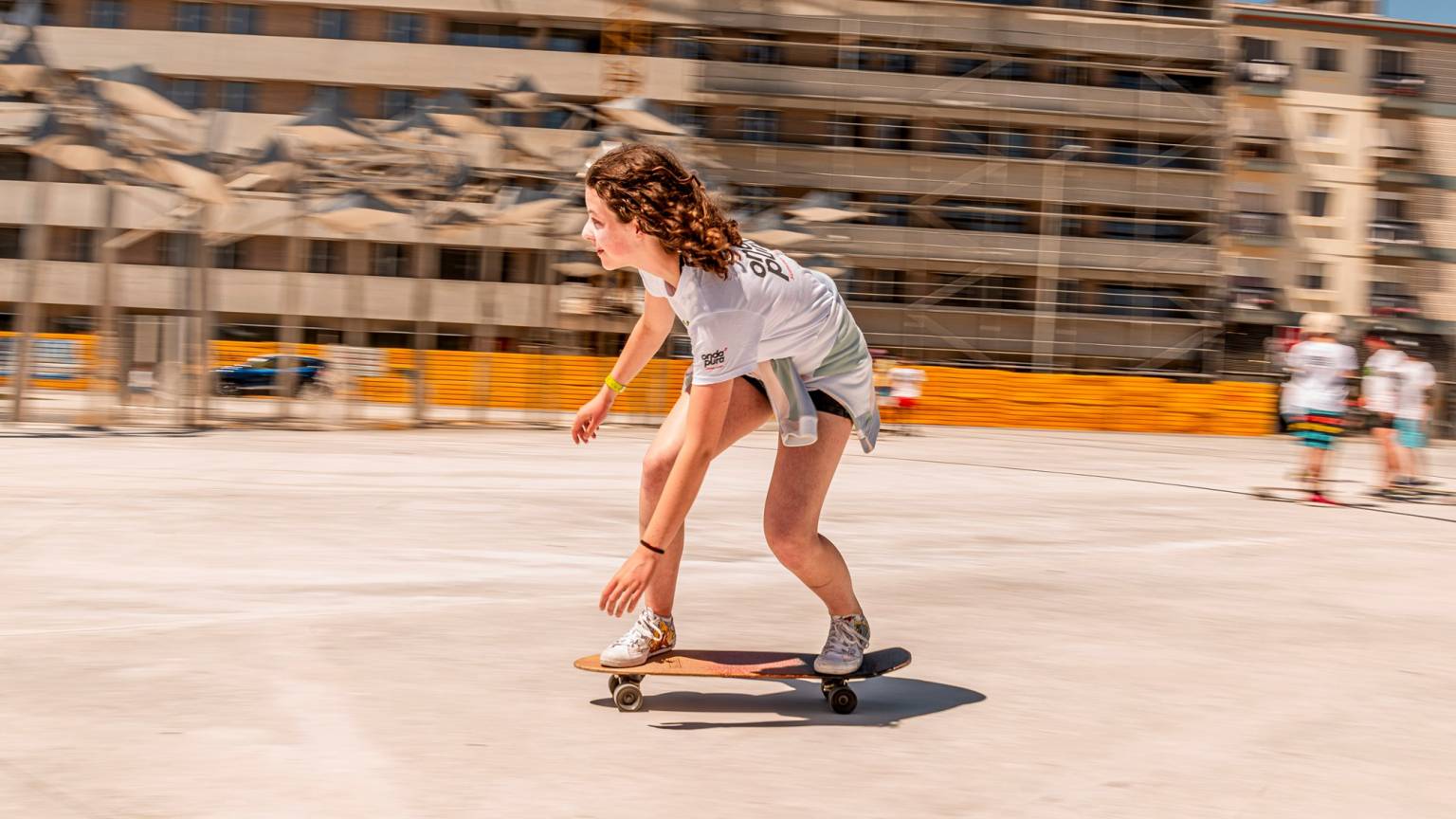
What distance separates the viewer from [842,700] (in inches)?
179

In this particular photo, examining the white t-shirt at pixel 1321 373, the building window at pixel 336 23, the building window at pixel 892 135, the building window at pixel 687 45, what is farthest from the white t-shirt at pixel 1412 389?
the building window at pixel 336 23

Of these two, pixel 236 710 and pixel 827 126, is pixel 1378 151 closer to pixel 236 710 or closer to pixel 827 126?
pixel 827 126

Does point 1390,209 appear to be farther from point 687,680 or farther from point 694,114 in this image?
point 687,680

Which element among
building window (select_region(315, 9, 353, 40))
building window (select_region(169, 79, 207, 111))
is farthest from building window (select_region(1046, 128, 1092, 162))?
building window (select_region(169, 79, 207, 111))

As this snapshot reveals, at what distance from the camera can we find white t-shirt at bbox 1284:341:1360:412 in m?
12.9

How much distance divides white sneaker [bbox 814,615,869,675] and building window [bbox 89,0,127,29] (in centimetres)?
5628

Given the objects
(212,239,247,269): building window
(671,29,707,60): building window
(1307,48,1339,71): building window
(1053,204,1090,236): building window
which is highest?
(1307,48,1339,71): building window

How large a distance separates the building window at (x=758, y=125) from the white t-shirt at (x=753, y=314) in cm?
4759

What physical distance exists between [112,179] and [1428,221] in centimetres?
4788

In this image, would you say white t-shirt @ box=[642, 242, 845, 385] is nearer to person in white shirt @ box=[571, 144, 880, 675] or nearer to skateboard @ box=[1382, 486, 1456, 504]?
person in white shirt @ box=[571, 144, 880, 675]

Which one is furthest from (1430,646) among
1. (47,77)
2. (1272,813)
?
(47,77)

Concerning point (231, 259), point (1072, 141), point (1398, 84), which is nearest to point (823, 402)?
point (1072, 141)

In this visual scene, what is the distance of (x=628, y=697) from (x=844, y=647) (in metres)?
0.68

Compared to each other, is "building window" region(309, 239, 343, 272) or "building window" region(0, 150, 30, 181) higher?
"building window" region(0, 150, 30, 181)
